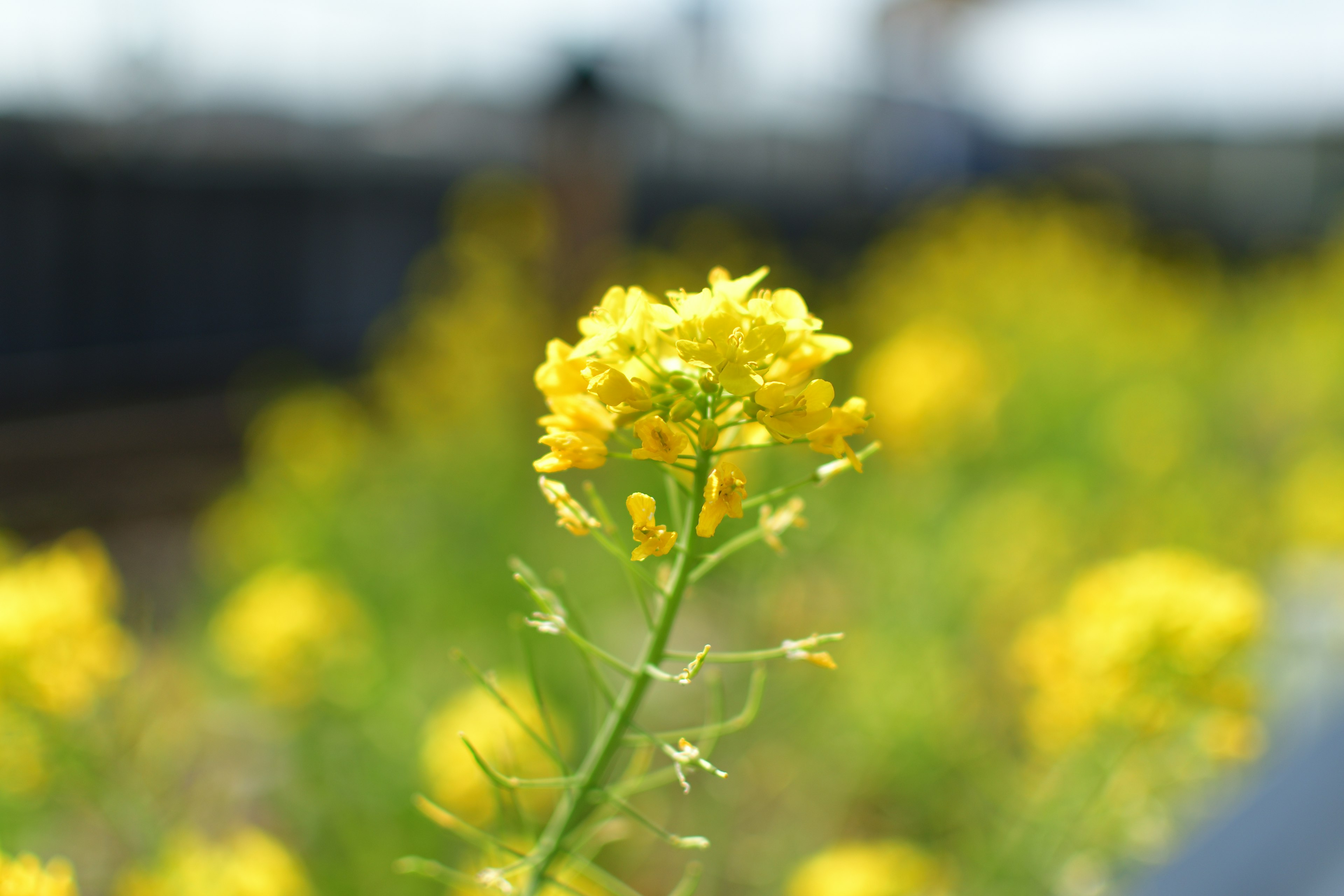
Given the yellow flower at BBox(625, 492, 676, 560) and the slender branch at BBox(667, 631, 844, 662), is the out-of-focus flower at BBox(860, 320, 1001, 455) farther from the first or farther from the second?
the yellow flower at BBox(625, 492, 676, 560)

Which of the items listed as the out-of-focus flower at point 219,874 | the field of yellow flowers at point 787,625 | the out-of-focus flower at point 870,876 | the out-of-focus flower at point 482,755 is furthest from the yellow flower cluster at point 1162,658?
the out-of-focus flower at point 219,874

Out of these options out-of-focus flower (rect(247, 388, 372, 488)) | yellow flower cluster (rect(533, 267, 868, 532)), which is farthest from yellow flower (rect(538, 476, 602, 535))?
out-of-focus flower (rect(247, 388, 372, 488))

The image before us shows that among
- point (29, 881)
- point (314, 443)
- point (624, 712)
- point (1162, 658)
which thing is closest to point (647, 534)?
point (624, 712)

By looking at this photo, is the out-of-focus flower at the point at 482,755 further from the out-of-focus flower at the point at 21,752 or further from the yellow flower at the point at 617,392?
the yellow flower at the point at 617,392

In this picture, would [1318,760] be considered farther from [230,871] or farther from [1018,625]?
[1018,625]

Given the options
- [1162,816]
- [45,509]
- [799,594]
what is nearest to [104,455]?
[45,509]

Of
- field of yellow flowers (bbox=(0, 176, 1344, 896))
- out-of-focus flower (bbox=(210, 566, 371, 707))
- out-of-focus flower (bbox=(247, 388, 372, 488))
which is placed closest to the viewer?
field of yellow flowers (bbox=(0, 176, 1344, 896))

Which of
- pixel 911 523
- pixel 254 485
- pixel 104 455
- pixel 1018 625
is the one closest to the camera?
pixel 911 523
